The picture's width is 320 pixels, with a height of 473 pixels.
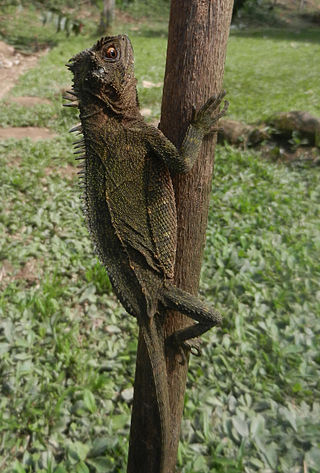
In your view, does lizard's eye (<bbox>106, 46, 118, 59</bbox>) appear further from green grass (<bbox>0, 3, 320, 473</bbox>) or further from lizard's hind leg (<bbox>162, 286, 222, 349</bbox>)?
green grass (<bbox>0, 3, 320, 473</bbox>)

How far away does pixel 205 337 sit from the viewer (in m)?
2.94

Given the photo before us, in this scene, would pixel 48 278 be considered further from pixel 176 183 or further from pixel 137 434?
pixel 176 183

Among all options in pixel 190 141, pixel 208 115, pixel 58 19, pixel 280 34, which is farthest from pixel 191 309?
pixel 280 34

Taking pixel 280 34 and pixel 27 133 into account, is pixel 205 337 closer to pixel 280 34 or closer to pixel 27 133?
pixel 27 133

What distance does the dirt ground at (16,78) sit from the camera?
601 cm

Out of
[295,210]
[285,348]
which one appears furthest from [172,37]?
[295,210]

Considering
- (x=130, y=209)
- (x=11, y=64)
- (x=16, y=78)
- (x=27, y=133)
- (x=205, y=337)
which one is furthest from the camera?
(x=11, y=64)

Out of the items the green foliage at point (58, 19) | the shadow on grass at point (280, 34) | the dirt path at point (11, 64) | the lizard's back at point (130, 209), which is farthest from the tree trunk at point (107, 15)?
the lizard's back at point (130, 209)

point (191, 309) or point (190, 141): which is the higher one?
point (190, 141)

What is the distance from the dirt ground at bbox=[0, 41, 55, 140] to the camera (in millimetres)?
6008

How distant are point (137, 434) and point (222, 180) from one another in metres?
3.56

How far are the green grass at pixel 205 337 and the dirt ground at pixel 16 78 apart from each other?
0.71 m

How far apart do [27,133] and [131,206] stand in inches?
199

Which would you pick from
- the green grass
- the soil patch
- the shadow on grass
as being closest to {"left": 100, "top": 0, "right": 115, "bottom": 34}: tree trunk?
the shadow on grass
